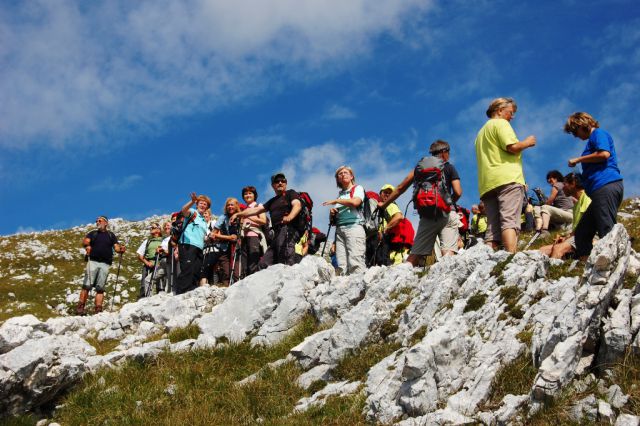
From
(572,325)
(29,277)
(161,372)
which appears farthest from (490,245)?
(29,277)

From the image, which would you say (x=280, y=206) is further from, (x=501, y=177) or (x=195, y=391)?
(x=195, y=391)

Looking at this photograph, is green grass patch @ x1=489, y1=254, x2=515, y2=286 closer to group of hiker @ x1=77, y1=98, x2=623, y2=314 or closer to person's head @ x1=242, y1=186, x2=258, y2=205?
group of hiker @ x1=77, y1=98, x2=623, y2=314

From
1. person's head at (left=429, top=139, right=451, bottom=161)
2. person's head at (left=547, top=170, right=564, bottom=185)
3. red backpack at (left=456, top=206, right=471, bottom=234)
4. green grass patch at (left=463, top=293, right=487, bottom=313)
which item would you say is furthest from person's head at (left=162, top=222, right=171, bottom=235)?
green grass patch at (left=463, top=293, right=487, bottom=313)

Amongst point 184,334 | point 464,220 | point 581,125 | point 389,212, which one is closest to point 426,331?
point 581,125

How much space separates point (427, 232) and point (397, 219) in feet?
11.2

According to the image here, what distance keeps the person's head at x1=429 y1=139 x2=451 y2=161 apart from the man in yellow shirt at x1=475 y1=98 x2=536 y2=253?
1.18m

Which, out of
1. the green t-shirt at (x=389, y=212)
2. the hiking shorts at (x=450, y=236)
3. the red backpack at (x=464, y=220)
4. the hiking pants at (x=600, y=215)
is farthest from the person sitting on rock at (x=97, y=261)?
the hiking pants at (x=600, y=215)

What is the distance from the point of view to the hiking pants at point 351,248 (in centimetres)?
1252

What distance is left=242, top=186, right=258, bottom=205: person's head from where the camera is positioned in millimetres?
16703

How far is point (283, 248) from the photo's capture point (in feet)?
46.3

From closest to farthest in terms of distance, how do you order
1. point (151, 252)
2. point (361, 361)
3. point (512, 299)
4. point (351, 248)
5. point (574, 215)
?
point (512, 299)
point (361, 361)
point (574, 215)
point (351, 248)
point (151, 252)

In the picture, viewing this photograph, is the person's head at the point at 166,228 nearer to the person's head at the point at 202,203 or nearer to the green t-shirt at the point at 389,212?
the person's head at the point at 202,203

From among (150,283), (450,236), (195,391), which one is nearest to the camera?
(195,391)

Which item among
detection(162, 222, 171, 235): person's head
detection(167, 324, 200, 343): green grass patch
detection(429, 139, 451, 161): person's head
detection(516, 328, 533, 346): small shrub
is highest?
detection(162, 222, 171, 235): person's head
